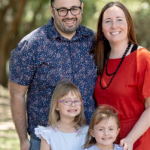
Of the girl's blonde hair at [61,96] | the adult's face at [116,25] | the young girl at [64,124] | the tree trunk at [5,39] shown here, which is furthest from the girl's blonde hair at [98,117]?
the tree trunk at [5,39]

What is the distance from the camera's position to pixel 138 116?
3180 mm

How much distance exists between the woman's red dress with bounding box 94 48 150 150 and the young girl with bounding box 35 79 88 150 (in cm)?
37

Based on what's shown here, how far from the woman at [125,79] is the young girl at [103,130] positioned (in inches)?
4.9

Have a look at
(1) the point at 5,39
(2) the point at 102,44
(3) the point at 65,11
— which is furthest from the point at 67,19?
(1) the point at 5,39

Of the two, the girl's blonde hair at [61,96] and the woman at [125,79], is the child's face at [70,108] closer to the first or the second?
the girl's blonde hair at [61,96]

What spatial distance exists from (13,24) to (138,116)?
12255 mm

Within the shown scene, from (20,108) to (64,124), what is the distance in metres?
0.60

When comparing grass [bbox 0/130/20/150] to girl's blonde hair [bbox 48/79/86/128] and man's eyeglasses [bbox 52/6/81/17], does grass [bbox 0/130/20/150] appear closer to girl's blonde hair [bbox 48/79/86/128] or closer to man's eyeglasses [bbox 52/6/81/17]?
girl's blonde hair [bbox 48/79/86/128]

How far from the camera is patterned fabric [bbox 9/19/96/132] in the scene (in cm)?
337

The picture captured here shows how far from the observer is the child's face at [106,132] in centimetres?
287

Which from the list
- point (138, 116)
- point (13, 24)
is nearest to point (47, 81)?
point (138, 116)

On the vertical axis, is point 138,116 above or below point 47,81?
below

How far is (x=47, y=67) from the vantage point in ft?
11.1

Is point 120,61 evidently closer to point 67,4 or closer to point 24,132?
point 67,4
